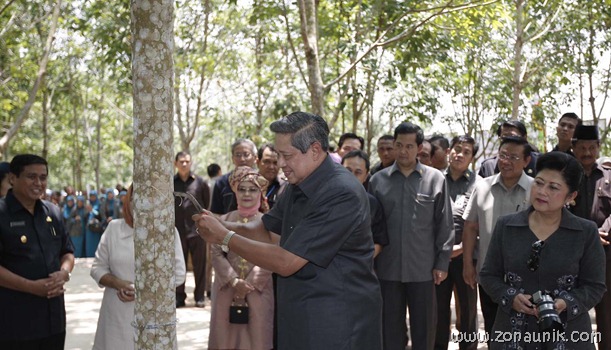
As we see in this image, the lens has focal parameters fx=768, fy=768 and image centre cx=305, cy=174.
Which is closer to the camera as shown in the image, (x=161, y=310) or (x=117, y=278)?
(x=161, y=310)

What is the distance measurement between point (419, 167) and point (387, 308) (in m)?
1.26

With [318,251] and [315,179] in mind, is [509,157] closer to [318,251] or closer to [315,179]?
[315,179]

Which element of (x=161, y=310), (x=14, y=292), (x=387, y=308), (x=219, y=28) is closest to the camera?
(x=161, y=310)

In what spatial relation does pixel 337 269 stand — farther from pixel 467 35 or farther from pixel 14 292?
pixel 467 35

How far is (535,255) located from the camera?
173 inches

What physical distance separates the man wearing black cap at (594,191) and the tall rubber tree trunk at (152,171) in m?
4.62

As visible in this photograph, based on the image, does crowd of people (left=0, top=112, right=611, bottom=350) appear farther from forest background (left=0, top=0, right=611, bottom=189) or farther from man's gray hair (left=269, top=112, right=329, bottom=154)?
forest background (left=0, top=0, right=611, bottom=189)

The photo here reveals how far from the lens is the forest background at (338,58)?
11.4 meters

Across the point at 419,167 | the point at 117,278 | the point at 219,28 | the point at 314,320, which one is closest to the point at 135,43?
the point at 314,320

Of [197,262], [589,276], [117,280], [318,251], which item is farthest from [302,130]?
[197,262]

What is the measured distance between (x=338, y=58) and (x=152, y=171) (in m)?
10.9

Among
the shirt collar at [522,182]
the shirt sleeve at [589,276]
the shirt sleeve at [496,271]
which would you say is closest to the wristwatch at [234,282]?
the shirt sleeve at [496,271]

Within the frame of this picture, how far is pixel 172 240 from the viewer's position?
12.4 ft

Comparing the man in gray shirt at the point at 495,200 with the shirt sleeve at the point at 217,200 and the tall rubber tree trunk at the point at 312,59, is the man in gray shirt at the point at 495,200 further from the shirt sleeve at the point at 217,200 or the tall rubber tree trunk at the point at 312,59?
the shirt sleeve at the point at 217,200
